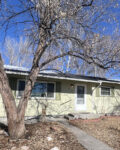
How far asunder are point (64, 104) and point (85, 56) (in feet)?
14.6

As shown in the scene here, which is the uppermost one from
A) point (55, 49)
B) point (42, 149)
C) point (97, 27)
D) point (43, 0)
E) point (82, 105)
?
point (43, 0)

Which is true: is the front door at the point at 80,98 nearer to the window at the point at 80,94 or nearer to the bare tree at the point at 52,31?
the window at the point at 80,94

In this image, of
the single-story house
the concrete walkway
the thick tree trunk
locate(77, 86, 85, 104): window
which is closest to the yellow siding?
the single-story house

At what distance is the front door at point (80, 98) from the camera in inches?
378

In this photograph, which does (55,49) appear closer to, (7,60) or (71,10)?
(71,10)

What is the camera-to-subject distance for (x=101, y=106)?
10305mm

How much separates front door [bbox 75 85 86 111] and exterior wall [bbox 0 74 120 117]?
0.24 metres

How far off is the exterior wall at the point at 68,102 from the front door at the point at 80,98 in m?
0.24

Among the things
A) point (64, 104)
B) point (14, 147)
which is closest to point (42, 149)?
point (14, 147)

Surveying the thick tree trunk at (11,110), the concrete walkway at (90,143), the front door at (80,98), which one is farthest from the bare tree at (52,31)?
the front door at (80,98)

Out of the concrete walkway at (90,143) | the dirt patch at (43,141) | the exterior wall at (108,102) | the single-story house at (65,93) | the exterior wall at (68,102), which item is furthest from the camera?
the exterior wall at (108,102)

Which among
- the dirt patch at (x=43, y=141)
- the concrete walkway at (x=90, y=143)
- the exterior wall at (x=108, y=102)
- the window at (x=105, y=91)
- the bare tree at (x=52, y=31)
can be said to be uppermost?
the bare tree at (x=52, y=31)

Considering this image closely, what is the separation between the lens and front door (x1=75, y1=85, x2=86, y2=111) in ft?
31.5

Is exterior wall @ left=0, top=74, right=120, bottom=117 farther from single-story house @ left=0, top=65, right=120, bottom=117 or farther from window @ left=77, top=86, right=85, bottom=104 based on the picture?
window @ left=77, top=86, right=85, bottom=104
